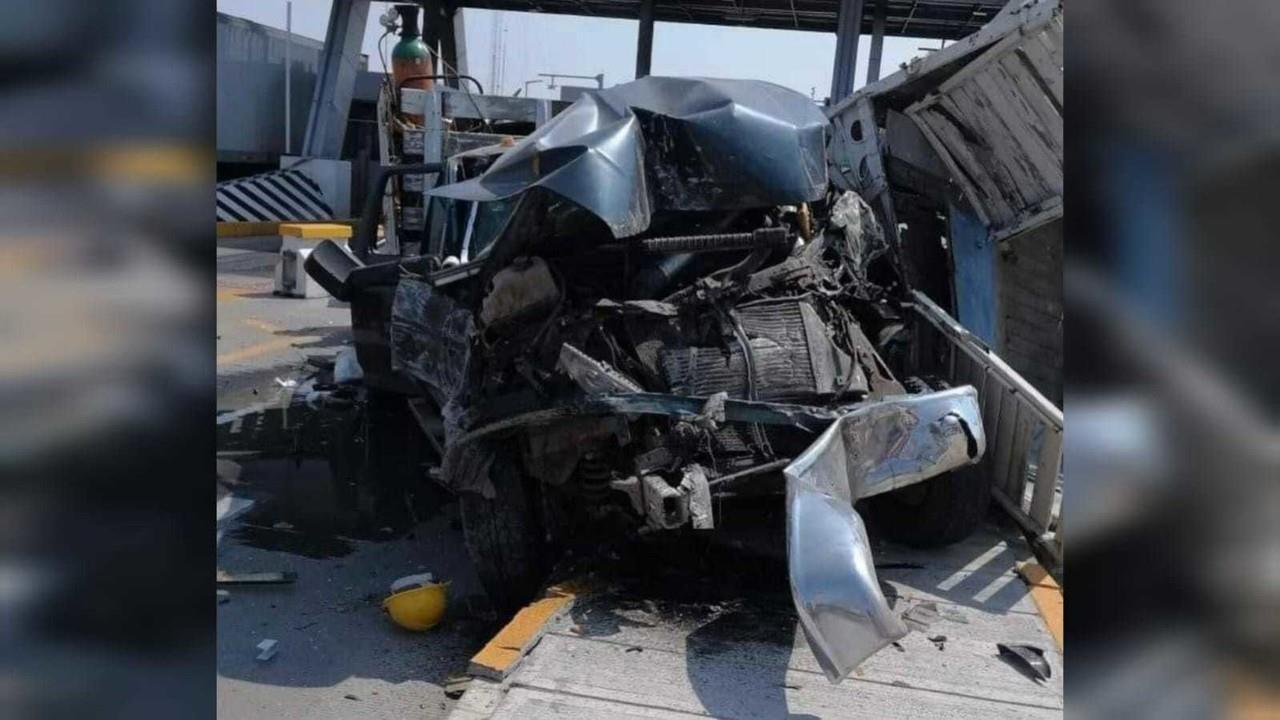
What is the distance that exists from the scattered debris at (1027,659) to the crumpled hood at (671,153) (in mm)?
2085

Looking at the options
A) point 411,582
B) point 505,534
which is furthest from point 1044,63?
point 411,582

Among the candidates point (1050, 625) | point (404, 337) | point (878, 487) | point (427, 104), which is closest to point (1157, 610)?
point (878, 487)

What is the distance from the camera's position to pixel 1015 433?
5.19 meters

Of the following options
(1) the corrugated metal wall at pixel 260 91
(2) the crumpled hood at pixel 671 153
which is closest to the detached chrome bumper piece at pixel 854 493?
(2) the crumpled hood at pixel 671 153

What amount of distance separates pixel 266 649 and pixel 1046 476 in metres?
3.55

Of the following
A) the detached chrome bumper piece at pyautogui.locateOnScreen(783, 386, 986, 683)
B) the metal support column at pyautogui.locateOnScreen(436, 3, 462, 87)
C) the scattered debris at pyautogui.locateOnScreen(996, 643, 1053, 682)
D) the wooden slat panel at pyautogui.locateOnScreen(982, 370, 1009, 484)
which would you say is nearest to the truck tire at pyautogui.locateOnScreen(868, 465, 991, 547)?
the wooden slat panel at pyautogui.locateOnScreen(982, 370, 1009, 484)

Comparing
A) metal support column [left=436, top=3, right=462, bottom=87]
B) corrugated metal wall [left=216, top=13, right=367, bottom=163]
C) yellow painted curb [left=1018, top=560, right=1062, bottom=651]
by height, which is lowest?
yellow painted curb [left=1018, top=560, right=1062, bottom=651]

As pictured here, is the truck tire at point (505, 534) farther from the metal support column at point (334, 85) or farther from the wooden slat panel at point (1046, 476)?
the metal support column at point (334, 85)

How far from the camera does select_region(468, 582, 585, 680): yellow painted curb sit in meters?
3.73

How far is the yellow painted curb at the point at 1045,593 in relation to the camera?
13.6ft

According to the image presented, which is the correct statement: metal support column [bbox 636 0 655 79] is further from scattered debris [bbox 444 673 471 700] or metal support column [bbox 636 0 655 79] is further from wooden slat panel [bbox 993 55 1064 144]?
scattered debris [bbox 444 673 471 700]

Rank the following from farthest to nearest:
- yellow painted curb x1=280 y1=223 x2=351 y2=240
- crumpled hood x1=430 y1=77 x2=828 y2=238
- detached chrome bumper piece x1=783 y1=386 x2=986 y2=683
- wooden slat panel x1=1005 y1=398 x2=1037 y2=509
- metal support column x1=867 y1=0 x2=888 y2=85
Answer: metal support column x1=867 y1=0 x2=888 y2=85 → yellow painted curb x1=280 y1=223 x2=351 y2=240 → wooden slat panel x1=1005 y1=398 x2=1037 y2=509 → crumpled hood x1=430 y1=77 x2=828 y2=238 → detached chrome bumper piece x1=783 y1=386 x2=986 y2=683

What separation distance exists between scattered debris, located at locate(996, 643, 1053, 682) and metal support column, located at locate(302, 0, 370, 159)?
2349 cm

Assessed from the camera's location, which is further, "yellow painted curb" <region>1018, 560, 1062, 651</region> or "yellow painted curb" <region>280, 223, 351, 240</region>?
"yellow painted curb" <region>280, 223, 351, 240</region>
